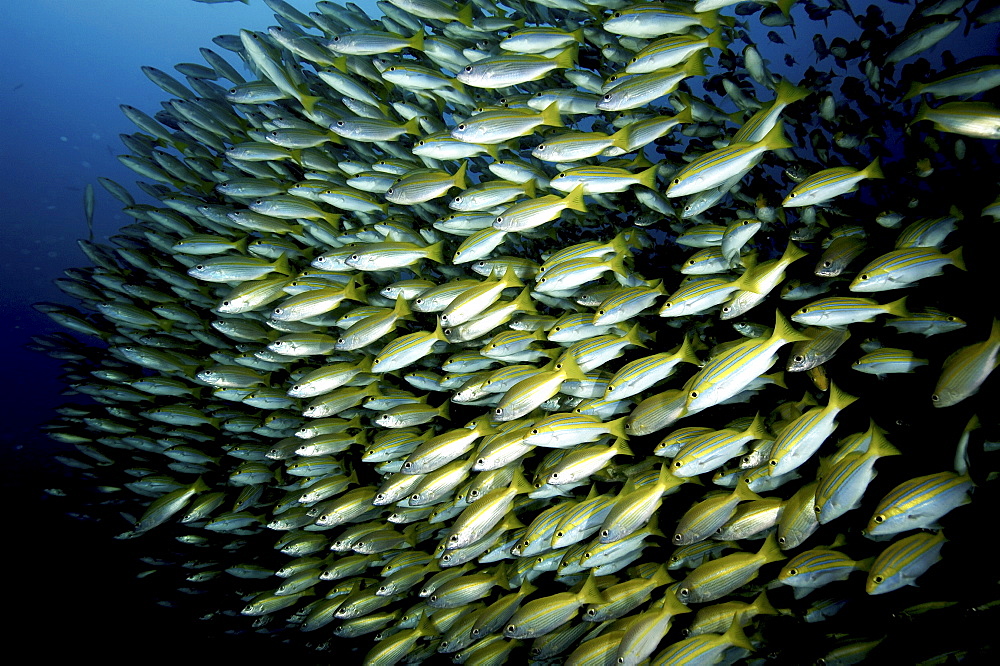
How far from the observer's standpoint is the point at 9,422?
25375mm

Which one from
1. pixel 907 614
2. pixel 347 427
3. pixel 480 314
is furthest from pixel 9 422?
pixel 907 614

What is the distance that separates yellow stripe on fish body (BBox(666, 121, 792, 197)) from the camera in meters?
3.04

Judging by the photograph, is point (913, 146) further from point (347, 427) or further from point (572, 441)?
point (347, 427)

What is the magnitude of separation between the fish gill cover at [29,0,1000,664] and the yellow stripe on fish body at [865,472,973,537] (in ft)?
0.05

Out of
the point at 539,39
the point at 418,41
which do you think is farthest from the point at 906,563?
the point at 418,41

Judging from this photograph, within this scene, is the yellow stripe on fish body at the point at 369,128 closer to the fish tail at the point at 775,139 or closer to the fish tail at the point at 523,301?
the fish tail at the point at 523,301

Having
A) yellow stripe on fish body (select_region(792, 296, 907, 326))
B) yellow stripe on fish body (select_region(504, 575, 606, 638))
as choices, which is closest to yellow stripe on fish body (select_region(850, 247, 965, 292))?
yellow stripe on fish body (select_region(792, 296, 907, 326))

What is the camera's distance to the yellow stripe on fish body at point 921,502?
2.42 m

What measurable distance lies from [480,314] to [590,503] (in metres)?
1.77

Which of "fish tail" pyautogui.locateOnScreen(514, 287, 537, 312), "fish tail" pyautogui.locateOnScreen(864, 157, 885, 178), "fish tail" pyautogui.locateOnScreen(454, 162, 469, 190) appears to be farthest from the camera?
"fish tail" pyautogui.locateOnScreen(454, 162, 469, 190)

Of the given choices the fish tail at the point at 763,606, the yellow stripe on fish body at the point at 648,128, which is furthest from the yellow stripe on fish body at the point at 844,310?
the fish tail at the point at 763,606

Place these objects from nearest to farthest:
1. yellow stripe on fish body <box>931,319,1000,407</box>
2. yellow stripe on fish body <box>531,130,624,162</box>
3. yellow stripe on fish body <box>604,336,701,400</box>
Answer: yellow stripe on fish body <box>931,319,1000,407</box> < yellow stripe on fish body <box>604,336,701,400</box> < yellow stripe on fish body <box>531,130,624,162</box>

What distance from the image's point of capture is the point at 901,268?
9.02ft

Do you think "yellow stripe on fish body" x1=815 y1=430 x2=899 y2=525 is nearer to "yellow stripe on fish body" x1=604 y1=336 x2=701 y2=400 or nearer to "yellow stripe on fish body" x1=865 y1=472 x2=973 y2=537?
"yellow stripe on fish body" x1=865 y1=472 x2=973 y2=537
